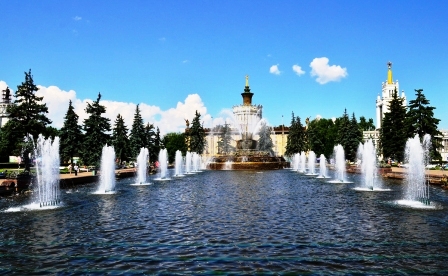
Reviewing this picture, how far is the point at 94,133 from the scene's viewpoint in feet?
157

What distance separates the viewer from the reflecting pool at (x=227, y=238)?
8609mm

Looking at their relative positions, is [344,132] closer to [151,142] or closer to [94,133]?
[151,142]

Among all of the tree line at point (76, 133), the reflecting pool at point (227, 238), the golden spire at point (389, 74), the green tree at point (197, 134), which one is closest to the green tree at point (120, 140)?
the tree line at point (76, 133)

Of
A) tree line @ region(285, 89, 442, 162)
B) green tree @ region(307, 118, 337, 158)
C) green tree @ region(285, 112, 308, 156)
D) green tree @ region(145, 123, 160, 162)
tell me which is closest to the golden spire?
green tree @ region(307, 118, 337, 158)

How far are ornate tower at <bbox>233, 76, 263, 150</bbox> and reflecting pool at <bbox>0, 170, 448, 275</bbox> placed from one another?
53.6 metres

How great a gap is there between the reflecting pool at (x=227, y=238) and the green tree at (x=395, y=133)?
33033 mm

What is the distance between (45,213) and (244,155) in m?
46.0

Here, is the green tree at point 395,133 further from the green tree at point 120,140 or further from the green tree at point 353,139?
the green tree at point 120,140

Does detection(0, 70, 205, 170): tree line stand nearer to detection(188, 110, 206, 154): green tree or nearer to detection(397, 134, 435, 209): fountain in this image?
detection(188, 110, 206, 154): green tree

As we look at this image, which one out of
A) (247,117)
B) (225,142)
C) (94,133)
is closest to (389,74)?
(247,117)

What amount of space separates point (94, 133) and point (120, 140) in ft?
42.1

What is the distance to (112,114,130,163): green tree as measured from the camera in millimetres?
60219

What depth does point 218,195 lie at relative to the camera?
2155 centimetres

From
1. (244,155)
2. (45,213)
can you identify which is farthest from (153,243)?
(244,155)
